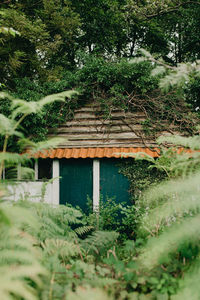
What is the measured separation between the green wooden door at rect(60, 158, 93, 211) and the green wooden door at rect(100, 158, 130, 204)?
389 millimetres

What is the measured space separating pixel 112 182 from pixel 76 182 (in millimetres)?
1088

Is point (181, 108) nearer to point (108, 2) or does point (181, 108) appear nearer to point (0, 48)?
point (0, 48)

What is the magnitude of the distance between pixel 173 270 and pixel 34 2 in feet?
33.1

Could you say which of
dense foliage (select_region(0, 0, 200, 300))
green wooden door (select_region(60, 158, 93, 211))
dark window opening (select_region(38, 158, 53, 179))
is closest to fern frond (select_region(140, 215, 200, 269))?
dense foliage (select_region(0, 0, 200, 300))

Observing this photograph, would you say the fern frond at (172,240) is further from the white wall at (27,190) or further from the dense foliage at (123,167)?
the white wall at (27,190)

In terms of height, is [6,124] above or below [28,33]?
below

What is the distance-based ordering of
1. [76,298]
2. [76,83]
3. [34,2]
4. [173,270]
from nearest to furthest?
[76,298] → [173,270] → [76,83] → [34,2]

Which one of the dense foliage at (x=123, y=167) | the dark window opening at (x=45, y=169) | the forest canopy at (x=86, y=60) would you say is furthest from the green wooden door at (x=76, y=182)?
the forest canopy at (x=86, y=60)

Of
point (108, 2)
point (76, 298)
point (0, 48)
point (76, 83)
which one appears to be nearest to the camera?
point (76, 298)

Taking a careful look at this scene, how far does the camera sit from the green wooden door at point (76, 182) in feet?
20.8

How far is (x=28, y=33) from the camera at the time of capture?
6.97 m

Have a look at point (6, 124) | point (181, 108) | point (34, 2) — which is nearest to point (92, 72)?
point (181, 108)

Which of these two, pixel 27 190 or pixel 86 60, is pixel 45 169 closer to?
pixel 86 60

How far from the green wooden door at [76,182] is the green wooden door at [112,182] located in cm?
39
